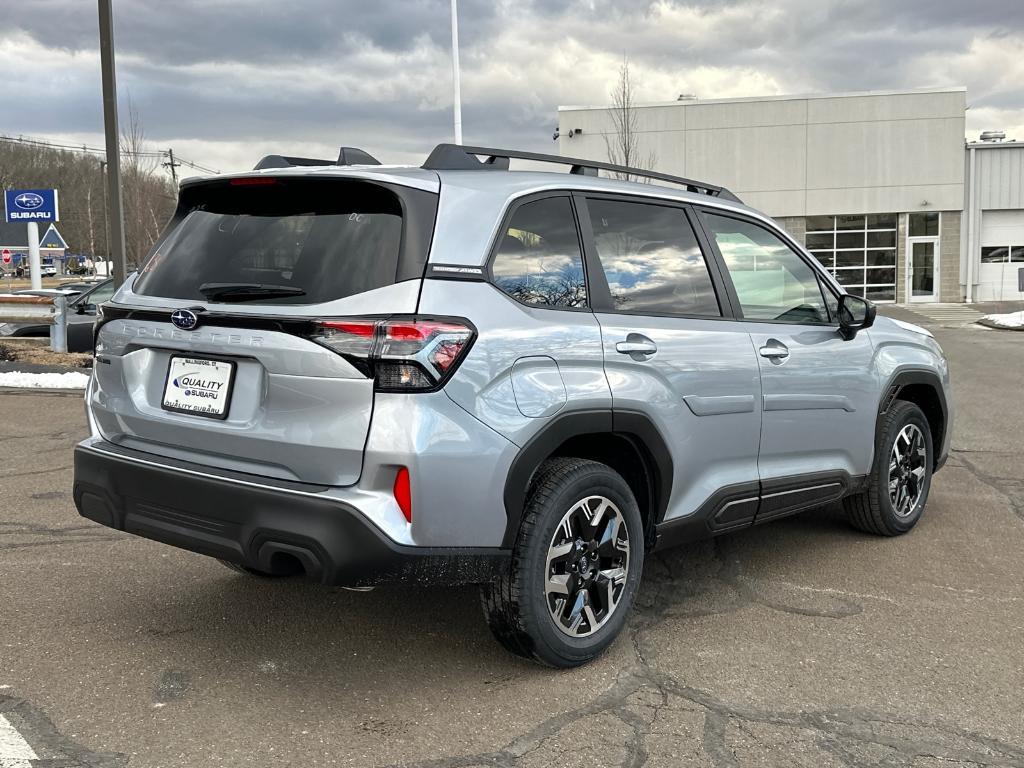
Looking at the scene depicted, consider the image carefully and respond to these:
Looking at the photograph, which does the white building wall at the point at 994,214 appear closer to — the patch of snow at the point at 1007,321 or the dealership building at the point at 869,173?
the dealership building at the point at 869,173

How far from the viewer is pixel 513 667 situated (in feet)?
11.8

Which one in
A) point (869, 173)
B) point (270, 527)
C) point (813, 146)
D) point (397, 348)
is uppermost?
point (813, 146)

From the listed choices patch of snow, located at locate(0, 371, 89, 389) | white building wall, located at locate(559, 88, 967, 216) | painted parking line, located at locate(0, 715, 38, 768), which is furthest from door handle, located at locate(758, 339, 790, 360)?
white building wall, located at locate(559, 88, 967, 216)

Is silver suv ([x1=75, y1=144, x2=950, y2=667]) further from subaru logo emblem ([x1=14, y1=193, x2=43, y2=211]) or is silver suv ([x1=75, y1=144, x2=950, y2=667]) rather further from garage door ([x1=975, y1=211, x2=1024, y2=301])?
garage door ([x1=975, y1=211, x2=1024, y2=301])

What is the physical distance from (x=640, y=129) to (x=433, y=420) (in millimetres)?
33880

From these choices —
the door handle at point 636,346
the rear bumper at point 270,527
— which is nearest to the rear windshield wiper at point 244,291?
the rear bumper at point 270,527

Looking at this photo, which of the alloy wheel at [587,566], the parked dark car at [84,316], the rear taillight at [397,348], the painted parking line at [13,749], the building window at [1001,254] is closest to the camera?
the painted parking line at [13,749]

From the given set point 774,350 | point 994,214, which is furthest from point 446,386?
point 994,214

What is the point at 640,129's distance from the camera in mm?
35219

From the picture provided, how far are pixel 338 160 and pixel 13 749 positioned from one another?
2.31 meters

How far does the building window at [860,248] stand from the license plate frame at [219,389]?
34.0m

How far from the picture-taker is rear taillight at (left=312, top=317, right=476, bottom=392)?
2977mm

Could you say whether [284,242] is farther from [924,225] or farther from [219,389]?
[924,225]

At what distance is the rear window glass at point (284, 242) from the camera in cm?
315
